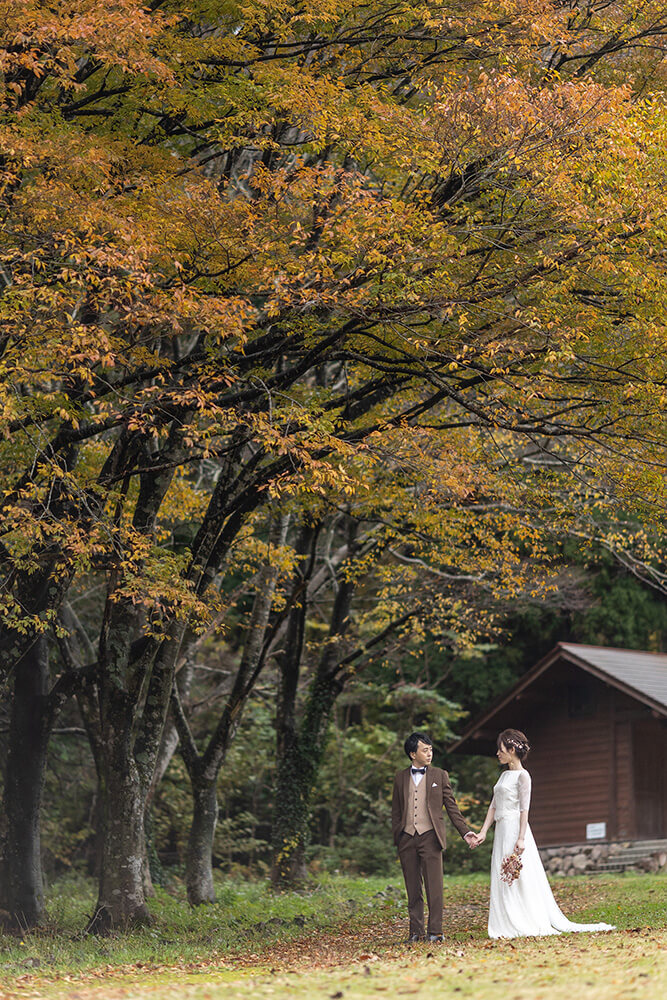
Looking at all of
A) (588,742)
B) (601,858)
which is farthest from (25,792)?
(588,742)

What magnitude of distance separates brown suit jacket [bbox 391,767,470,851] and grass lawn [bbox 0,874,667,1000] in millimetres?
1045

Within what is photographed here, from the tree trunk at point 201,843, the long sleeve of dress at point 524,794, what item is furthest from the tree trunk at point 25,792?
the long sleeve of dress at point 524,794

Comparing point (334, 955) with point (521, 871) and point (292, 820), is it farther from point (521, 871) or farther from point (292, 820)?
point (292, 820)

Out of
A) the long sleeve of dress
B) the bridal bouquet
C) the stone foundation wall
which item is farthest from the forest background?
the stone foundation wall

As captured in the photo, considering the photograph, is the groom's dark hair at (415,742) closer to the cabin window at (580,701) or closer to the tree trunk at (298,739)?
the tree trunk at (298,739)

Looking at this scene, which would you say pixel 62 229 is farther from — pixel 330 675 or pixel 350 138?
pixel 330 675

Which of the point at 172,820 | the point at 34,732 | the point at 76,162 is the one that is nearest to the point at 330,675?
the point at 34,732

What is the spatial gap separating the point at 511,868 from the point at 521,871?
136 millimetres

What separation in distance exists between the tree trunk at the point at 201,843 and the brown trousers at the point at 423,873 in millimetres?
8076

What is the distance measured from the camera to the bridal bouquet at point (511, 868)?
11.1 m

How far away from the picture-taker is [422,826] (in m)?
11.4

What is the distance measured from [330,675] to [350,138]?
12.5 metres

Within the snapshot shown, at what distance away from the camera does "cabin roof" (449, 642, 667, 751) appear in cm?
2684

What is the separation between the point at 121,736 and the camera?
14.4m
